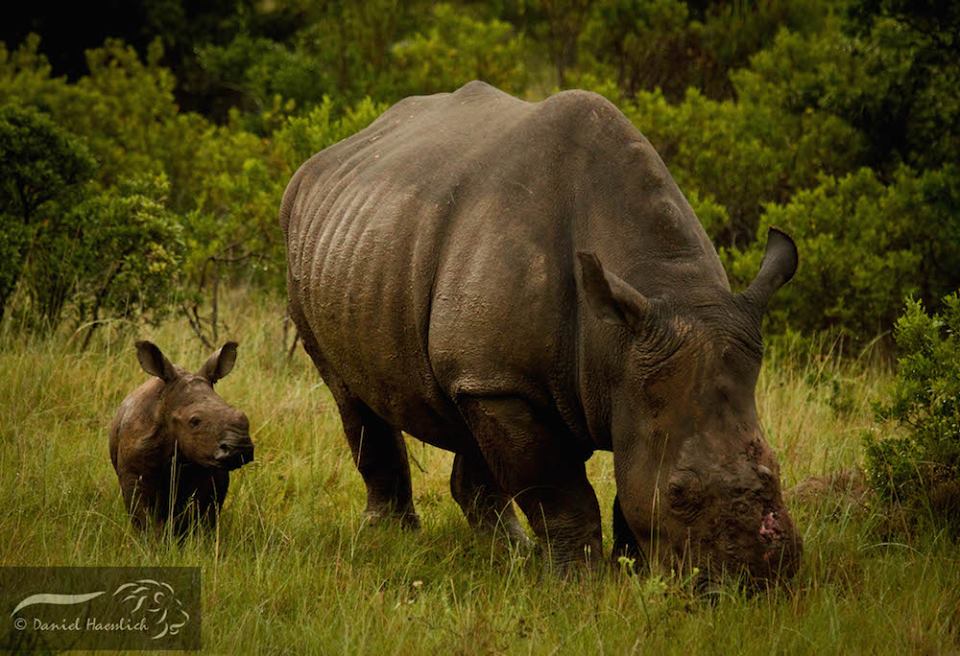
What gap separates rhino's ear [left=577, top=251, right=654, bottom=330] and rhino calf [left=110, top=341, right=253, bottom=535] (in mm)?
1693

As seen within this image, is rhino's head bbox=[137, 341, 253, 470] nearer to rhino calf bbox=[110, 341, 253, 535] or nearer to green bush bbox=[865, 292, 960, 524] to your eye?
rhino calf bbox=[110, 341, 253, 535]

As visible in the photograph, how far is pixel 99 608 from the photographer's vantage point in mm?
4516

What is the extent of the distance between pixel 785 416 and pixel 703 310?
133 inches

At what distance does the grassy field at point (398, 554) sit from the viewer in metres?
4.38

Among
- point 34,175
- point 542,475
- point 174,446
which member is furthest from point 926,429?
point 34,175

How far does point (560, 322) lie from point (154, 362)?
1854 mm

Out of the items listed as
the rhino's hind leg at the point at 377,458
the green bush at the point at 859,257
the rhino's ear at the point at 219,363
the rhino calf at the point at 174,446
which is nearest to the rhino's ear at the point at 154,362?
the rhino calf at the point at 174,446

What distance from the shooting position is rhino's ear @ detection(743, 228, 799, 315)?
15.2ft

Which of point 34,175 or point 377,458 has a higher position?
Result: point 34,175

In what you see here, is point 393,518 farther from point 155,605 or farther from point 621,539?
point 155,605

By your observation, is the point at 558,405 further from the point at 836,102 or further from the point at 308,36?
the point at 308,36

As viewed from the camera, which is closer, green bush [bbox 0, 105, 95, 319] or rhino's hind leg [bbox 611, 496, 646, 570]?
rhino's hind leg [bbox 611, 496, 646, 570]

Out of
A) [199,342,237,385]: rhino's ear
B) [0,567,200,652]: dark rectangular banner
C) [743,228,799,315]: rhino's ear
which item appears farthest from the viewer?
[199,342,237,385]: rhino's ear

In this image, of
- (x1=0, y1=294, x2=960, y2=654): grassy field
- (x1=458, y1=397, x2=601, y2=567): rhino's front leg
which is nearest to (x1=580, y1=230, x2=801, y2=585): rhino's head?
(x1=0, y1=294, x2=960, y2=654): grassy field
